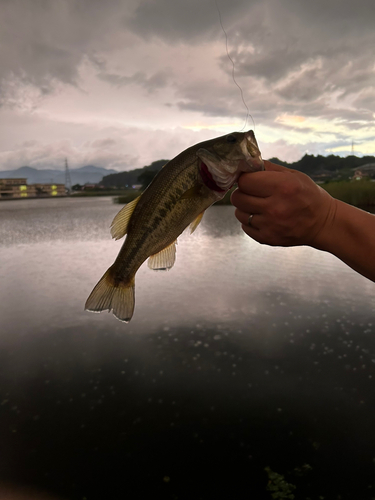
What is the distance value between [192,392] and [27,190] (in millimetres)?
128376

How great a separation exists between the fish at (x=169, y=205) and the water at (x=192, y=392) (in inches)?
134

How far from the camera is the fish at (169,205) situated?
2.20 m

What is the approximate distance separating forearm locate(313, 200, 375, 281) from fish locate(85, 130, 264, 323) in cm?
71

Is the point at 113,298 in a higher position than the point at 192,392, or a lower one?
higher

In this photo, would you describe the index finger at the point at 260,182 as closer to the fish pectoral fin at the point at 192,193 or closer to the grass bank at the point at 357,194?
the fish pectoral fin at the point at 192,193

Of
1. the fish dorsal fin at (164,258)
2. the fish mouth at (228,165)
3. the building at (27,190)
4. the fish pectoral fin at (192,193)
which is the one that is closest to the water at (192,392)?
the fish dorsal fin at (164,258)

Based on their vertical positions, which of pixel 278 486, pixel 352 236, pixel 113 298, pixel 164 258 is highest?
pixel 352 236

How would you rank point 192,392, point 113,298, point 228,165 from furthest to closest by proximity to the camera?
point 192,392 < point 113,298 < point 228,165

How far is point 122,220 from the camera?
2447mm

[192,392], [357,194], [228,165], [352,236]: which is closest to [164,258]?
[228,165]

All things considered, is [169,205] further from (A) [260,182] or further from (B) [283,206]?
(B) [283,206]

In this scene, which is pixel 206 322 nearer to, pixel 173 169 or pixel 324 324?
pixel 324 324

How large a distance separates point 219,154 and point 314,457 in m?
4.68

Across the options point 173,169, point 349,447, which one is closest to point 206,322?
point 349,447
